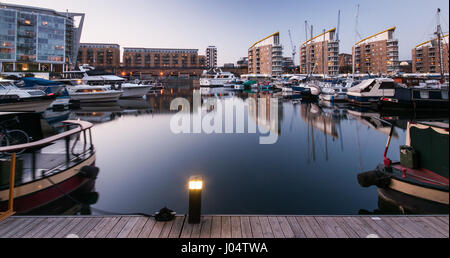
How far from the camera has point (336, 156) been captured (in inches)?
445

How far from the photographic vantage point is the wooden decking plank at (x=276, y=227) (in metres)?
3.49

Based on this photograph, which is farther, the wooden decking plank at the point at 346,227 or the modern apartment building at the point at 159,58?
the modern apartment building at the point at 159,58

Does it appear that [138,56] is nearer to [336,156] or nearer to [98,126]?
[98,126]

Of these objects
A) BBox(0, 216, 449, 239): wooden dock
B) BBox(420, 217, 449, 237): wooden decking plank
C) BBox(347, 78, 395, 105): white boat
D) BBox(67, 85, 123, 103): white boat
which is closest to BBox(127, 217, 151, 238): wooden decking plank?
BBox(0, 216, 449, 239): wooden dock

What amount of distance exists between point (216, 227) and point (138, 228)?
109 centimetres

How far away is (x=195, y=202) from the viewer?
3.89 m

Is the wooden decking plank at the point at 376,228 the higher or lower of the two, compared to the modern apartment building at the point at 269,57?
lower

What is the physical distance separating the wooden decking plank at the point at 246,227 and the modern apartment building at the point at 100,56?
145m

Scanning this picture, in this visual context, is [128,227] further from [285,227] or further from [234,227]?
[285,227]

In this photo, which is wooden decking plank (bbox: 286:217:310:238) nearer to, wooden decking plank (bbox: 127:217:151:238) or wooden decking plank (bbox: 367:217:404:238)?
wooden decking plank (bbox: 367:217:404:238)

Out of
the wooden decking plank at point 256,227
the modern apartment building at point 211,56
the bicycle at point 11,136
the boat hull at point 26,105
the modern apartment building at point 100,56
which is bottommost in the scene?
the wooden decking plank at point 256,227

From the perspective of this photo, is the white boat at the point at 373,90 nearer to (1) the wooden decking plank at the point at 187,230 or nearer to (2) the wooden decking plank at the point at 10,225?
(1) the wooden decking plank at the point at 187,230

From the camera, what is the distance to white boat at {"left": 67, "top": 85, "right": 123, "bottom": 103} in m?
31.0

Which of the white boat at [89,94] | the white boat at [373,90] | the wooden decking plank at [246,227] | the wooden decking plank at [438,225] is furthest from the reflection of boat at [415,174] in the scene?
the white boat at [89,94]
